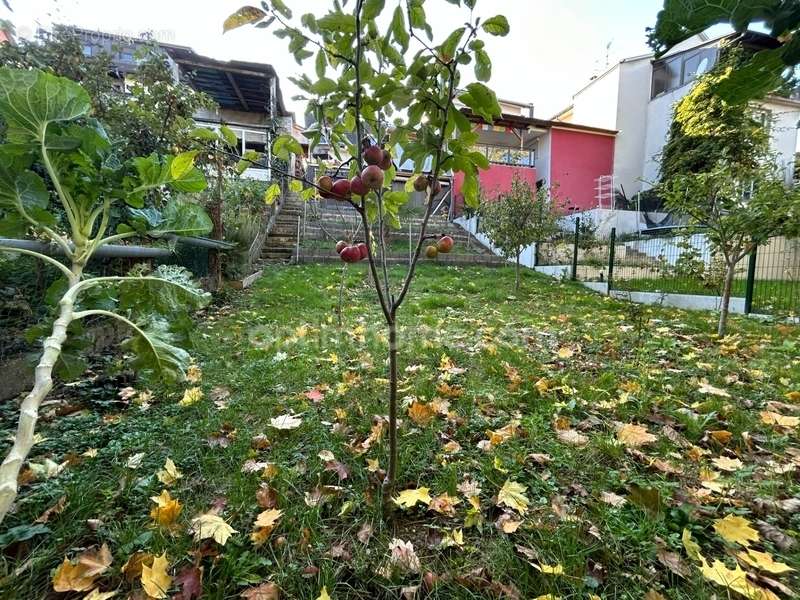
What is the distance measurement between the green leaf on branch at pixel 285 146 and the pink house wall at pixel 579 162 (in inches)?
718

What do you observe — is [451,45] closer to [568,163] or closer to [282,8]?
[282,8]

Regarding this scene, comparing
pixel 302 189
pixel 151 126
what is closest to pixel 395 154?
pixel 302 189

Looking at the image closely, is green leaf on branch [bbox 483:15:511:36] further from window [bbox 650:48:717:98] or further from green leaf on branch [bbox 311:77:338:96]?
window [bbox 650:48:717:98]

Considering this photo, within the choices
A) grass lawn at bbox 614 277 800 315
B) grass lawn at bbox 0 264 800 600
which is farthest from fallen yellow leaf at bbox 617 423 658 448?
grass lawn at bbox 614 277 800 315

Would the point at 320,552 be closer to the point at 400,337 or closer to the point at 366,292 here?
the point at 400,337

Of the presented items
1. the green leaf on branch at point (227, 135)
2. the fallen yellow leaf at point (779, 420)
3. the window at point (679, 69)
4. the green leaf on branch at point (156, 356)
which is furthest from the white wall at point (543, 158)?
the green leaf on branch at point (156, 356)

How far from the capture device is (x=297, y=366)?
296cm

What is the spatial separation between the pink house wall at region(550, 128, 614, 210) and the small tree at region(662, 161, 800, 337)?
1374 centimetres

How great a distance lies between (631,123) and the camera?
17484mm

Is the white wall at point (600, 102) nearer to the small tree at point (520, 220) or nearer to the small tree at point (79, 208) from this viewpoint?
the small tree at point (520, 220)

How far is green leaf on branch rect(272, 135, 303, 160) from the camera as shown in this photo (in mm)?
1252

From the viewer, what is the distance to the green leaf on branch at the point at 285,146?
125 centimetres

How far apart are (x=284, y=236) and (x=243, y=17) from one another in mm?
10720

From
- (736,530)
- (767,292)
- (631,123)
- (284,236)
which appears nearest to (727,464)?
(736,530)
